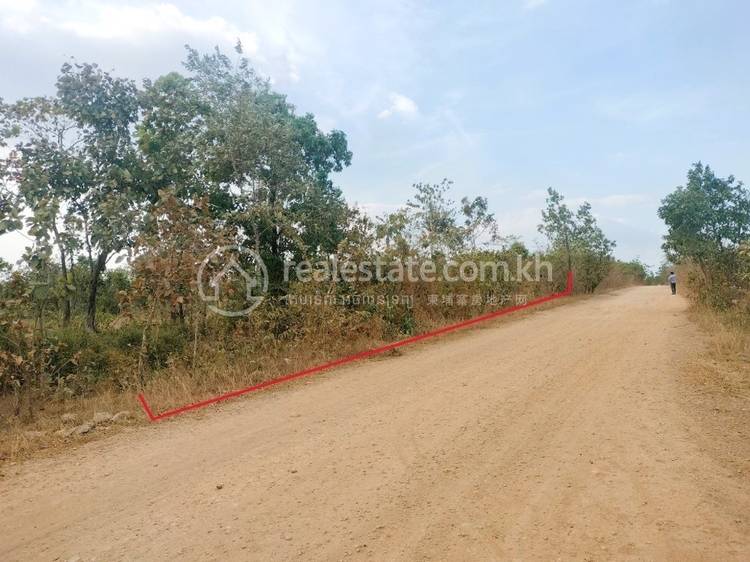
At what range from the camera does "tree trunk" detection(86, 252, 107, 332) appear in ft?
36.6

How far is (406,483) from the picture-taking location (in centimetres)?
367

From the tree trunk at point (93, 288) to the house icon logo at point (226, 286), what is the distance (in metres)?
3.63

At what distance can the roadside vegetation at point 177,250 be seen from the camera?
7102 millimetres

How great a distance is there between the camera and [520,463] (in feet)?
12.9

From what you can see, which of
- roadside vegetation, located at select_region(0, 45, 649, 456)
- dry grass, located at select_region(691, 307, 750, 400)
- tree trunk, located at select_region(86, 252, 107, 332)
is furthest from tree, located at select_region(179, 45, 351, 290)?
dry grass, located at select_region(691, 307, 750, 400)

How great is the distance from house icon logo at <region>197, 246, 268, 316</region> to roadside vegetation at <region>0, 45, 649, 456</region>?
0.11 meters

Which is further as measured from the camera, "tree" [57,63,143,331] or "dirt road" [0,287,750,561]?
"tree" [57,63,143,331]

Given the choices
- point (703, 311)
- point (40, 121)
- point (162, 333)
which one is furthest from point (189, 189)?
point (703, 311)

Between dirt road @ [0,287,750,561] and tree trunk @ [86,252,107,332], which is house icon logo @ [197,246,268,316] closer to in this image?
dirt road @ [0,287,750,561]

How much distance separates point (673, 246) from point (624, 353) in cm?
893

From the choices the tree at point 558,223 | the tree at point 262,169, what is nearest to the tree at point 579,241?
the tree at point 558,223

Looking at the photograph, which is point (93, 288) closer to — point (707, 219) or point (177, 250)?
point (177, 250)

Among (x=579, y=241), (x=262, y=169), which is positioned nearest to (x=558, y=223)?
(x=579, y=241)

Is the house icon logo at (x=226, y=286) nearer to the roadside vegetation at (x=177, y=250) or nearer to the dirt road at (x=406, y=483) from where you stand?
the roadside vegetation at (x=177, y=250)
